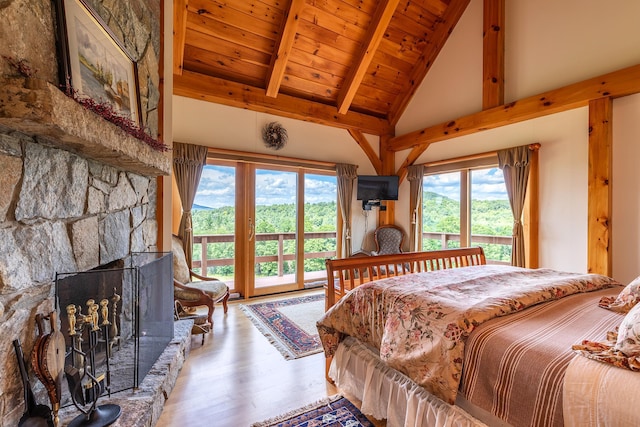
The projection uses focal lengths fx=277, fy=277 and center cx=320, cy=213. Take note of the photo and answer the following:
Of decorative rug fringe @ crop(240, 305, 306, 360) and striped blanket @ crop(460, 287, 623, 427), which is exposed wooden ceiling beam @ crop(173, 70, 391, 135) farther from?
striped blanket @ crop(460, 287, 623, 427)

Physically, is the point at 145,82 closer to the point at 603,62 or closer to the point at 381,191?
the point at 381,191

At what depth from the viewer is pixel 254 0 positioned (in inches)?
129

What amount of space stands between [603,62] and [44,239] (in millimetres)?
4650

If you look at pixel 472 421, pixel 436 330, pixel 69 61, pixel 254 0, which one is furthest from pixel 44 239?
pixel 254 0

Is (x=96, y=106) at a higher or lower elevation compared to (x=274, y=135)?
lower

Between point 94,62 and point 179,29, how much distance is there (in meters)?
2.02

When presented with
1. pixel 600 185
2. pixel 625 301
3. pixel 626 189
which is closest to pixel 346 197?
pixel 600 185

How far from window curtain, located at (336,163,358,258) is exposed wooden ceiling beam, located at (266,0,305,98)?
5.34 ft

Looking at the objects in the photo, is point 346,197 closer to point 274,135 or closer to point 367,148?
point 367,148

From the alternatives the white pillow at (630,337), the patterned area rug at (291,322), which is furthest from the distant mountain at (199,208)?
the white pillow at (630,337)

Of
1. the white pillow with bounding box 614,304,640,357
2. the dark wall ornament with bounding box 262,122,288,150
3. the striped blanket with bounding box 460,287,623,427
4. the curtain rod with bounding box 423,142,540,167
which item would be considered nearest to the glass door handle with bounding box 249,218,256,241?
the dark wall ornament with bounding box 262,122,288,150

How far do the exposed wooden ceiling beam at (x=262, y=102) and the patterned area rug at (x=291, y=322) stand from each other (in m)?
2.76

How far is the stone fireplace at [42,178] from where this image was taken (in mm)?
897

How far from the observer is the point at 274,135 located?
13.6ft
